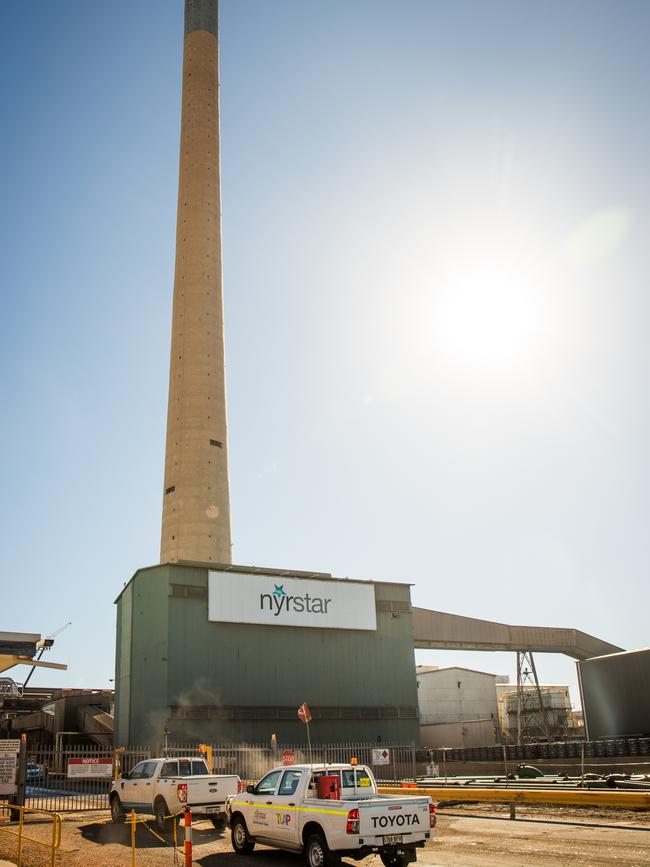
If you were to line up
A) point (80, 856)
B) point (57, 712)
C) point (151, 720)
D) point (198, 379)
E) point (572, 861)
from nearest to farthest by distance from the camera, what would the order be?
point (572, 861), point (80, 856), point (151, 720), point (198, 379), point (57, 712)

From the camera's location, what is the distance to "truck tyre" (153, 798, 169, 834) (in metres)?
18.7

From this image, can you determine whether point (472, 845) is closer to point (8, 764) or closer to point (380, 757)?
point (8, 764)

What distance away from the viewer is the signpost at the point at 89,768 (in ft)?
81.6

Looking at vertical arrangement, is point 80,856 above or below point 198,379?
below

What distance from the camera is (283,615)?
43.5m

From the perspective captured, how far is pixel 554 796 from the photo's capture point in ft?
57.2

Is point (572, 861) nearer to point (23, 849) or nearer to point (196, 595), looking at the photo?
point (23, 849)

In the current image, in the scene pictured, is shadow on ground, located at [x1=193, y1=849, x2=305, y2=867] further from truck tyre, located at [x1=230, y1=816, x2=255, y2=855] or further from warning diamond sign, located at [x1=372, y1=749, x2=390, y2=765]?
warning diamond sign, located at [x1=372, y1=749, x2=390, y2=765]

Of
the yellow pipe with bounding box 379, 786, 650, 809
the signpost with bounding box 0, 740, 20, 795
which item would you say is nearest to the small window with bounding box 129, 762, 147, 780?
the signpost with bounding box 0, 740, 20, 795

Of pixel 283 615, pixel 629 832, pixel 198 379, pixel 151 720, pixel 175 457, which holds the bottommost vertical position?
pixel 629 832

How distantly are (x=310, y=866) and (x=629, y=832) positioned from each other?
7366mm

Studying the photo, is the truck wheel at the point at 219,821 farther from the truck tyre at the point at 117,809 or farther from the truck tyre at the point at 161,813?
the truck tyre at the point at 117,809

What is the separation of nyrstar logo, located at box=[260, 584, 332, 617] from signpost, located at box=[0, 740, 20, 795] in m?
23.5

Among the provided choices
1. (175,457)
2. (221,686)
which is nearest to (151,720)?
(221,686)
